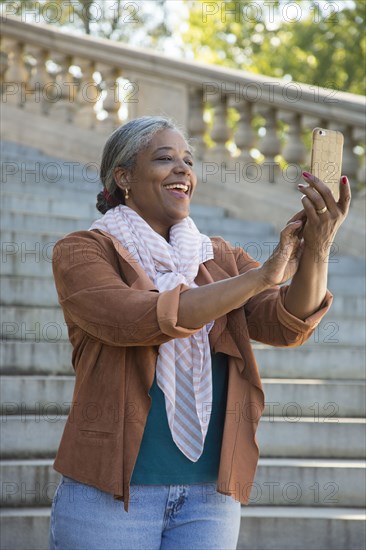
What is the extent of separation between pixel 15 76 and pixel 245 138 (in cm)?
290

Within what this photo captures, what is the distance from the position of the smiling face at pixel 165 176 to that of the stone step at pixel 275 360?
9.05 feet

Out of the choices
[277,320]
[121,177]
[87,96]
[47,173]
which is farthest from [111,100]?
[277,320]

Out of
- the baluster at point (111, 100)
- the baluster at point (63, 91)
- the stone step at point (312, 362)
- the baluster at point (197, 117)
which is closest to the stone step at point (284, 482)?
the stone step at point (312, 362)

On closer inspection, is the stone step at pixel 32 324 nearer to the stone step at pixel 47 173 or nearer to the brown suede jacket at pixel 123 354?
the stone step at pixel 47 173

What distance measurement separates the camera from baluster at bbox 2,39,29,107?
33.6 feet

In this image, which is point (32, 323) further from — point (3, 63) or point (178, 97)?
point (3, 63)

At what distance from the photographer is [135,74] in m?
9.27

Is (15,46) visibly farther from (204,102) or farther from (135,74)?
(204,102)

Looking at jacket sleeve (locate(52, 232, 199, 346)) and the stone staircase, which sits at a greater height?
jacket sleeve (locate(52, 232, 199, 346))

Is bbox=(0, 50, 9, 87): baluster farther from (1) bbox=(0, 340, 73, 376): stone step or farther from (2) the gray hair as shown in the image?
(2) the gray hair

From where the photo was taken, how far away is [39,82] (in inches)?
397

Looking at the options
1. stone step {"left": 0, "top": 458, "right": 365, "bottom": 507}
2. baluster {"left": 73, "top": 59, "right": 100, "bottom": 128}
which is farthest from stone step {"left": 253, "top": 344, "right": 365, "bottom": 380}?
baluster {"left": 73, "top": 59, "right": 100, "bottom": 128}

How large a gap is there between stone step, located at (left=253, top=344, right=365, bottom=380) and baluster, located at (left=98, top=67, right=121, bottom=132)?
4186 millimetres

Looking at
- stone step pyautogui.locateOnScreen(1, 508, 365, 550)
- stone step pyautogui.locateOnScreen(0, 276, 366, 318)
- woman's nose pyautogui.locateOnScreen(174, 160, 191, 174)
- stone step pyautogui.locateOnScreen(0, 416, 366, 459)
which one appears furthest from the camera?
stone step pyautogui.locateOnScreen(0, 276, 366, 318)
